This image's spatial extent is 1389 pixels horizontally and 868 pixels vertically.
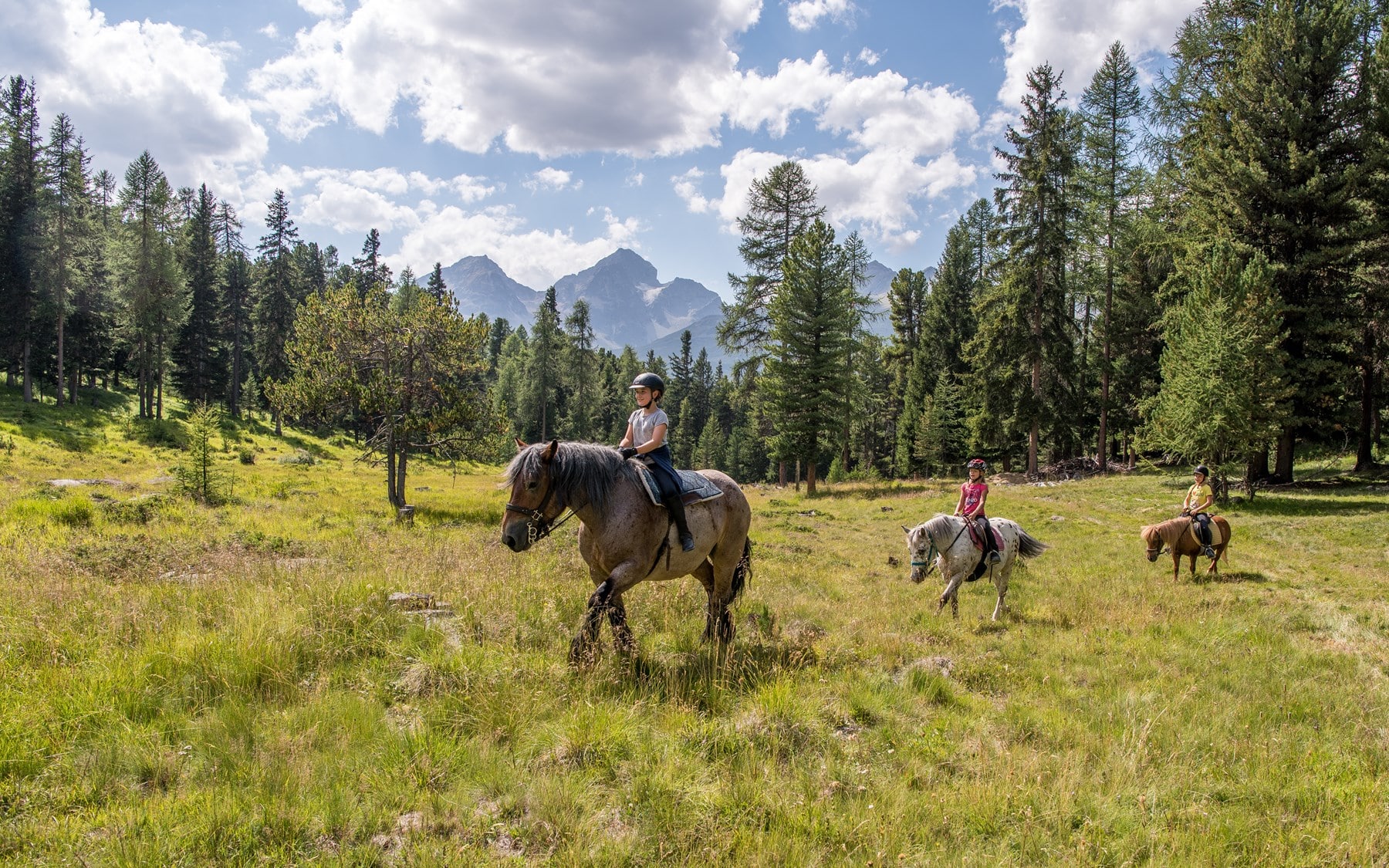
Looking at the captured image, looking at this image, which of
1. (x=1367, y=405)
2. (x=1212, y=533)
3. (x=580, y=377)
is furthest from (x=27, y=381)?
(x=1367, y=405)

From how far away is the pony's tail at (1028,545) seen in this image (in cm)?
1080

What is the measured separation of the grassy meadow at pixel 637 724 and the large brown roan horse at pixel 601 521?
0.66m

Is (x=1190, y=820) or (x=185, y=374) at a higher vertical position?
(x=185, y=374)

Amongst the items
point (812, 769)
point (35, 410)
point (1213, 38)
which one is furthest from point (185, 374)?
point (1213, 38)

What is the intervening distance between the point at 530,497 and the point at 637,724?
7.89ft

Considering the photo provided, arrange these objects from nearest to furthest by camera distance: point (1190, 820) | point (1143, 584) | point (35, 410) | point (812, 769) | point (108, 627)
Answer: point (1190, 820), point (812, 769), point (108, 627), point (1143, 584), point (35, 410)

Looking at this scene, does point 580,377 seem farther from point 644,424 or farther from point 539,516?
point 539,516

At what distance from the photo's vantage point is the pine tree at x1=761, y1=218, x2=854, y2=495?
30.4m

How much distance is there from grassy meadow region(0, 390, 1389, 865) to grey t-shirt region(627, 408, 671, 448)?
2331 mm

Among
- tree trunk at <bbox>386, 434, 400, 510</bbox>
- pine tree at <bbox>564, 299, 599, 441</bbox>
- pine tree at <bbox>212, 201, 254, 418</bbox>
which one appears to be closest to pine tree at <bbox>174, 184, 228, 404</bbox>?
pine tree at <bbox>212, 201, 254, 418</bbox>

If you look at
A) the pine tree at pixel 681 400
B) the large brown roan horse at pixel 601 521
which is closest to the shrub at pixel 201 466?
the large brown roan horse at pixel 601 521

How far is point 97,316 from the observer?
149 ft

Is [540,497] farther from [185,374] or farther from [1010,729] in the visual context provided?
[185,374]

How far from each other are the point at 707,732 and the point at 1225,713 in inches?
202
